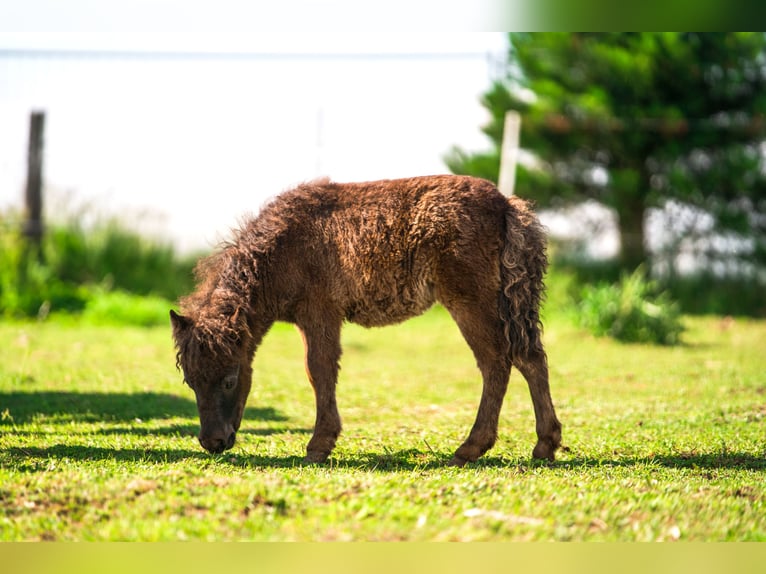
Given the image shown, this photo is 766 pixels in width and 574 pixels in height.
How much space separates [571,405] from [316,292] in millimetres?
3838

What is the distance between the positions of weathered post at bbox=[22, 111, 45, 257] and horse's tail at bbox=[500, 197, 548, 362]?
43.6 feet

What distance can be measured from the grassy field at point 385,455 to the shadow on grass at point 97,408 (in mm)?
32

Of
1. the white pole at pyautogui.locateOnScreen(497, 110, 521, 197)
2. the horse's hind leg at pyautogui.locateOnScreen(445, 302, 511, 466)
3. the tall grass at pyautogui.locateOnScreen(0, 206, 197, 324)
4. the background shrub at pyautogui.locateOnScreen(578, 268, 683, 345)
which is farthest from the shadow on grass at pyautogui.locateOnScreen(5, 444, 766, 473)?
the white pole at pyautogui.locateOnScreen(497, 110, 521, 197)

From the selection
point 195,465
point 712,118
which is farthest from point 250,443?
point 712,118

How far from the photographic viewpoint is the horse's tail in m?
6.41

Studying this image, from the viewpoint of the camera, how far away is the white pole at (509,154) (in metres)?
18.4

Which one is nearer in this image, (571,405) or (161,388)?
(571,405)

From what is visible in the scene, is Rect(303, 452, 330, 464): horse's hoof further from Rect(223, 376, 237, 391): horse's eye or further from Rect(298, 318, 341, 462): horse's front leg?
Rect(223, 376, 237, 391): horse's eye

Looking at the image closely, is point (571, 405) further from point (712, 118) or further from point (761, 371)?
point (712, 118)

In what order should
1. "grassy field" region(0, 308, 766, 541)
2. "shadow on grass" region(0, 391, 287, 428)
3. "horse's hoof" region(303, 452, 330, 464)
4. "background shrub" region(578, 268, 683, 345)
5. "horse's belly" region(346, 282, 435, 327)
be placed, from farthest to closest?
"background shrub" region(578, 268, 683, 345) → "shadow on grass" region(0, 391, 287, 428) → "horse's belly" region(346, 282, 435, 327) → "horse's hoof" region(303, 452, 330, 464) → "grassy field" region(0, 308, 766, 541)

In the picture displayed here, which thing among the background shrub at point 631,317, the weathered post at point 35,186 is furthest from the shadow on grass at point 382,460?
the weathered post at point 35,186

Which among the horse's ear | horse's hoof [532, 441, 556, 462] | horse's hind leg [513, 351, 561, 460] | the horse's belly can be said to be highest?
the horse's belly

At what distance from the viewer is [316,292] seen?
6.68m

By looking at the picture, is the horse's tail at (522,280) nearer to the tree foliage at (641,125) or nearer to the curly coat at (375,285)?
the curly coat at (375,285)
